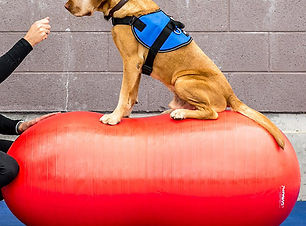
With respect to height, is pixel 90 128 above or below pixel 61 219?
above

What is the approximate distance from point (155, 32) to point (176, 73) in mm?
261

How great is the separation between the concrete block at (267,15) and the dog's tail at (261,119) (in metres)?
1.85

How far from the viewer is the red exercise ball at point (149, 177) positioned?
97.9 inches

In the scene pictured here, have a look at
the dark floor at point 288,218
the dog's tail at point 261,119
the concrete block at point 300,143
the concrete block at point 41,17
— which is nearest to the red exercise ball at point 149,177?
the dog's tail at point 261,119

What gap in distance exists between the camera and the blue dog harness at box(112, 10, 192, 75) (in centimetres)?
268

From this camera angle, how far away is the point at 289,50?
4492mm

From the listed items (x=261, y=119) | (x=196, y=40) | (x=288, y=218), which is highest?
(x=261, y=119)

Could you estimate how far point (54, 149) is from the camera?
251cm

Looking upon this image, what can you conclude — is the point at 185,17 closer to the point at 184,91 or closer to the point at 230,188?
the point at 184,91

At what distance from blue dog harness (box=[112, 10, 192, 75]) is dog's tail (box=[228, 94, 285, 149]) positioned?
447 millimetres

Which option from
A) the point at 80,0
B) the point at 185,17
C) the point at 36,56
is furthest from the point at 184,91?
the point at 36,56

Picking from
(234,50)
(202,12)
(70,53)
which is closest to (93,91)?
(70,53)

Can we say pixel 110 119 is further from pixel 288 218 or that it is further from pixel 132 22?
pixel 288 218

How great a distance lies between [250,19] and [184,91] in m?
2.07
